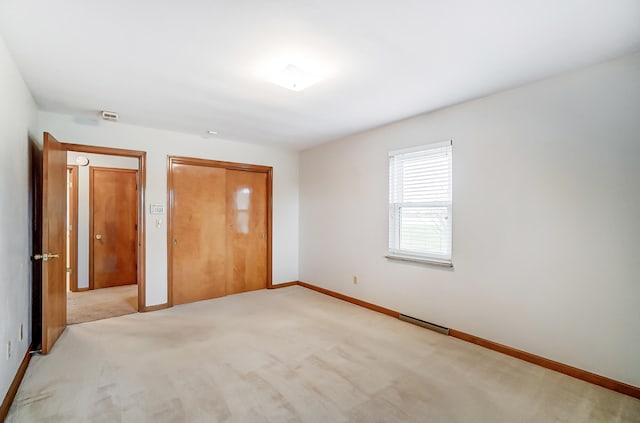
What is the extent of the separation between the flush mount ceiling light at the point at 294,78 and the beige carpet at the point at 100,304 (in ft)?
11.7

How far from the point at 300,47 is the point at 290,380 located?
2.49m

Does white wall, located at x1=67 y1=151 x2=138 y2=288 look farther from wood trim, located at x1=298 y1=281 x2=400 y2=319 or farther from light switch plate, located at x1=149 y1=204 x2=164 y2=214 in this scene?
wood trim, located at x1=298 y1=281 x2=400 y2=319

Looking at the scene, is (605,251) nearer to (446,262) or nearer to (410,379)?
(446,262)

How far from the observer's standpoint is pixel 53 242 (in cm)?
291

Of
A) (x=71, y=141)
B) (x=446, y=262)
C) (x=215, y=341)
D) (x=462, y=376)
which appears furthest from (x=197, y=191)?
(x=462, y=376)

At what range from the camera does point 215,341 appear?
10.2ft

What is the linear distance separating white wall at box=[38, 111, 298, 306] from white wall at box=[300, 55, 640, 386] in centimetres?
221

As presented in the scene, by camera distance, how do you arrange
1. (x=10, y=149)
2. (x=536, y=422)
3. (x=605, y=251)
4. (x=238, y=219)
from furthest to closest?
(x=238, y=219) < (x=605, y=251) < (x=10, y=149) < (x=536, y=422)

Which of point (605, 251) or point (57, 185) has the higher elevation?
point (57, 185)

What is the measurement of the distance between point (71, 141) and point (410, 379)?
4.38 m

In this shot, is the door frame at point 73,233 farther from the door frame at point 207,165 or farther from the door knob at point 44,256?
the door knob at point 44,256

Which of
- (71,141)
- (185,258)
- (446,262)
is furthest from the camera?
(185,258)

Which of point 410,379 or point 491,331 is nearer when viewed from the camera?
point 410,379

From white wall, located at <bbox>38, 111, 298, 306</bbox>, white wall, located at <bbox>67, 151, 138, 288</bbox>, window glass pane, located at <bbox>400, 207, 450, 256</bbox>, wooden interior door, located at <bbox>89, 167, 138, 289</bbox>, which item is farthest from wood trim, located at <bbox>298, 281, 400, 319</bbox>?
white wall, located at <bbox>67, 151, 138, 288</bbox>
